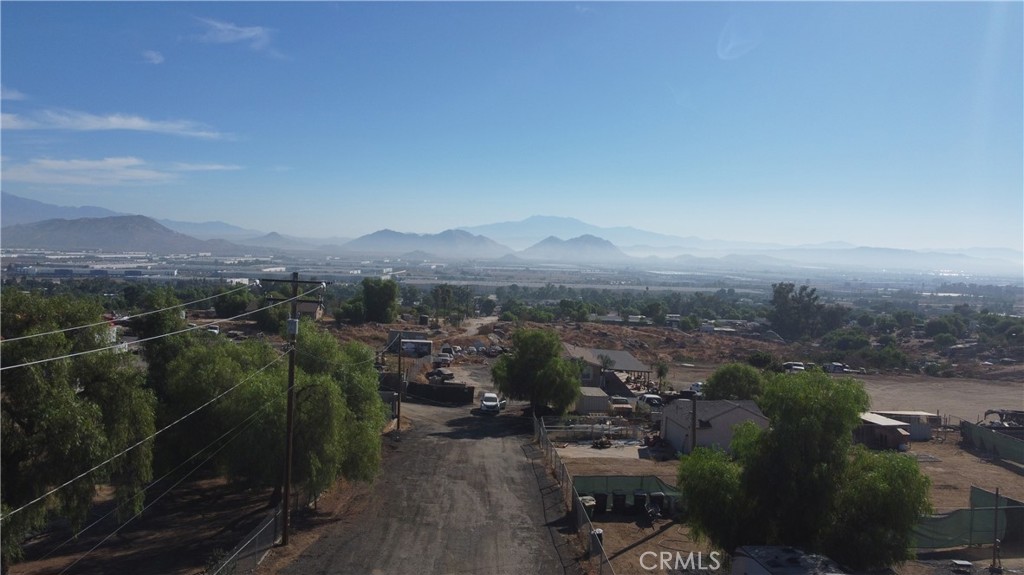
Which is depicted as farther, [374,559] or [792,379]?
[374,559]

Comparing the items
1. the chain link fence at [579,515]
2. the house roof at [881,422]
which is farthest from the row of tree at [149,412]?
the house roof at [881,422]

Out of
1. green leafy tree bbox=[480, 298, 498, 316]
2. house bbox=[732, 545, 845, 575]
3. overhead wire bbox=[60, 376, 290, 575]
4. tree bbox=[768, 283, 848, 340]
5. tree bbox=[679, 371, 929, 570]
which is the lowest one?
green leafy tree bbox=[480, 298, 498, 316]

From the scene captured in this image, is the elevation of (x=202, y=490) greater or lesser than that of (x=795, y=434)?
lesser

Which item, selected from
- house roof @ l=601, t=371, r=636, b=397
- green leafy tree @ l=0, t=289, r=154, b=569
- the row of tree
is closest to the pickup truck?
house roof @ l=601, t=371, r=636, b=397

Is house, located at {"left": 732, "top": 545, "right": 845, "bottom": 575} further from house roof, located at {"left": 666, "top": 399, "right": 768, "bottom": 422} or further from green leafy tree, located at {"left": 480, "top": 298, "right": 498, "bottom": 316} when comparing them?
green leafy tree, located at {"left": 480, "top": 298, "right": 498, "bottom": 316}

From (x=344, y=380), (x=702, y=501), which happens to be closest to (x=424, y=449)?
(x=344, y=380)

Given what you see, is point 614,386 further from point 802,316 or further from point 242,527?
point 802,316

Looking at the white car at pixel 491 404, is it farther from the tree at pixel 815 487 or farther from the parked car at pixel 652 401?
the tree at pixel 815 487

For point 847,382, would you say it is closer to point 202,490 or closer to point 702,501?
point 702,501
